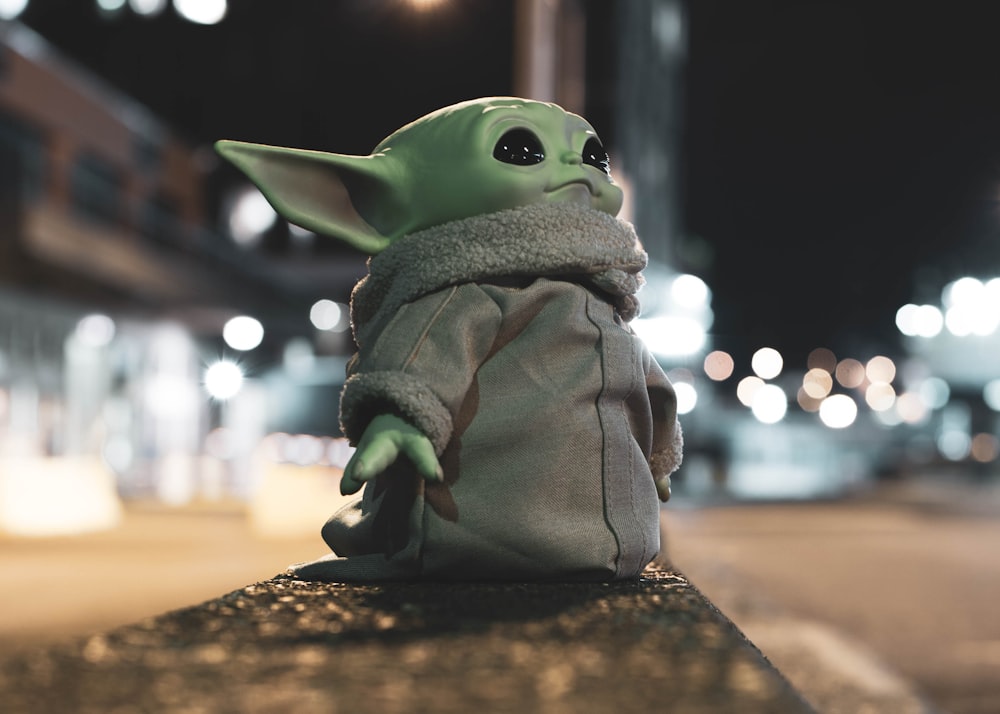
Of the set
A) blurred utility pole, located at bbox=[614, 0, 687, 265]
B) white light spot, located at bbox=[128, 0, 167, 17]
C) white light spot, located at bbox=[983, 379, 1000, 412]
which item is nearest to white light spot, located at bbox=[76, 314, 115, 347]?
white light spot, located at bbox=[128, 0, 167, 17]

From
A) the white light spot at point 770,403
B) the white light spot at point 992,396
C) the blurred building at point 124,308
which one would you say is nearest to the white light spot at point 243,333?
the blurred building at point 124,308

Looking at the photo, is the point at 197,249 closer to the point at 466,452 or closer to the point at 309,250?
the point at 309,250

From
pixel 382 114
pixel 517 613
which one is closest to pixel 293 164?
pixel 517 613

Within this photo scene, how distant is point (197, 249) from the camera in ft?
49.2

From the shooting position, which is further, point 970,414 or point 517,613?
point 970,414

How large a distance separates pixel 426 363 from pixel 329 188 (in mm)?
440

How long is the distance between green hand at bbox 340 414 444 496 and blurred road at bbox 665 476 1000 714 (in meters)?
3.67

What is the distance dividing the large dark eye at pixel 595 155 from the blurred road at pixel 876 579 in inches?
132

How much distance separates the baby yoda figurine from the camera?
152cm

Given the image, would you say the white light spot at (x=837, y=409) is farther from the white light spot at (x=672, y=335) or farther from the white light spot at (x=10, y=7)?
the white light spot at (x=10, y=7)

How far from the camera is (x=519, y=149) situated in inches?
70.6

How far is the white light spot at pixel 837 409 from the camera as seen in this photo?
55.3m

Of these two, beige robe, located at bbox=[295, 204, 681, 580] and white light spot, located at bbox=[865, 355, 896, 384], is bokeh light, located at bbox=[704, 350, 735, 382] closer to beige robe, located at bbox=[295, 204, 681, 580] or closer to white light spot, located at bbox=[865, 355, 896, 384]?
white light spot, located at bbox=[865, 355, 896, 384]

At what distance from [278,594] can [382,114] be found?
389 centimetres
